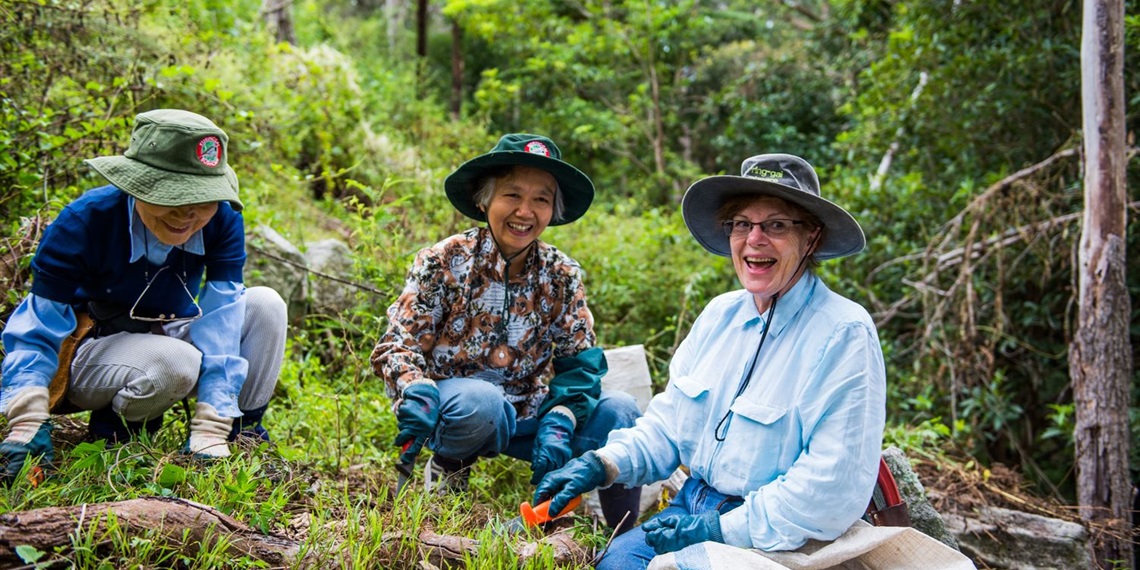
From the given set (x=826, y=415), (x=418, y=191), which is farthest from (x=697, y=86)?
(x=826, y=415)

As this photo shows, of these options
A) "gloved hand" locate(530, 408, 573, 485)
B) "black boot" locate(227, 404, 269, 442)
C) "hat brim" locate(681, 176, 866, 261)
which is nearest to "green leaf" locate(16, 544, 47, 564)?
"black boot" locate(227, 404, 269, 442)

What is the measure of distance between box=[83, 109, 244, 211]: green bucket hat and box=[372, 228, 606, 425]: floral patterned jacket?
0.71m

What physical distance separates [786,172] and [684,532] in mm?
1014

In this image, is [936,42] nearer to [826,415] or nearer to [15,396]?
[826,415]

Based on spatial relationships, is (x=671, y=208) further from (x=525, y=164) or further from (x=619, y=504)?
(x=619, y=504)

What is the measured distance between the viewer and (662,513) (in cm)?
229

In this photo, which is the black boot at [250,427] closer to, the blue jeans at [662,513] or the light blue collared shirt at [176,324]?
the light blue collared shirt at [176,324]

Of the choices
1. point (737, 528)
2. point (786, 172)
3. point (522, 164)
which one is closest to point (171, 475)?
point (522, 164)

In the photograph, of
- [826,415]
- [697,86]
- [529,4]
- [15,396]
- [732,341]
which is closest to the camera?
[826,415]

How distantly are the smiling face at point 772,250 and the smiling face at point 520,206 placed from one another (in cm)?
84

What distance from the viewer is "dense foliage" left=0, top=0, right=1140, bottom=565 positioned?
3.88 metres

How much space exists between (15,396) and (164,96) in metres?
3.33

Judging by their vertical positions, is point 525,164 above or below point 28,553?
above

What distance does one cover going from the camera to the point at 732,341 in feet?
7.88
